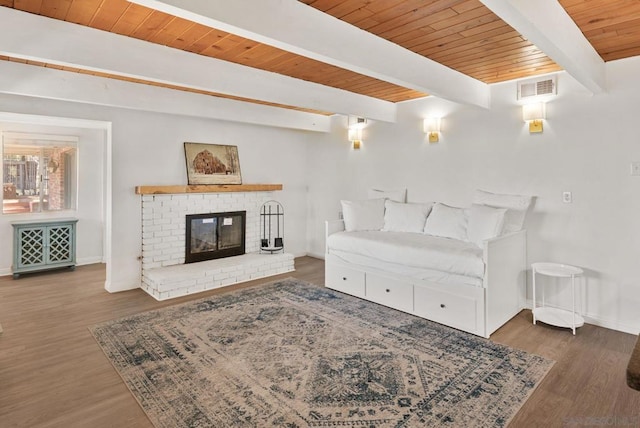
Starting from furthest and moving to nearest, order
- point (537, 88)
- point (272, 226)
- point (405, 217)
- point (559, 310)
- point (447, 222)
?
1. point (272, 226)
2. point (405, 217)
3. point (447, 222)
4. point (537, 88)
5. point (559, 310)

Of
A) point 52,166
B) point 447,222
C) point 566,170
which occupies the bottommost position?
point 447,222

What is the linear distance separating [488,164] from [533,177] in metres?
0.50

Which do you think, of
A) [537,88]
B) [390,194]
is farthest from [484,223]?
[390,194]

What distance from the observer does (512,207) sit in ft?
Answer: 12.0

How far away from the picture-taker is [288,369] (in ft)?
8.32

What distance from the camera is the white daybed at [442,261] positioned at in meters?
3.15

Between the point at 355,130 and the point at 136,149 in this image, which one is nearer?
the point at 136,149

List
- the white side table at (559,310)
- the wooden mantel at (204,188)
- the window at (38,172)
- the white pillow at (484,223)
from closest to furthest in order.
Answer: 1. the white side table at (559,310)
2. the white pillow at (484,223)
3. the wooden mantel at (204,188)
4. the window at (38,172)

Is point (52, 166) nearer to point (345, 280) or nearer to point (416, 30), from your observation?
point (345, 280)

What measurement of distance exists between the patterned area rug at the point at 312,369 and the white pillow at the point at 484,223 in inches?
39.1

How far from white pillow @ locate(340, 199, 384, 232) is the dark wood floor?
Result: 6.28ft

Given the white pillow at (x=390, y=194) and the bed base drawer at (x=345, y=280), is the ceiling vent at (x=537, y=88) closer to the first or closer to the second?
the white pillow at (x=390, y=194)

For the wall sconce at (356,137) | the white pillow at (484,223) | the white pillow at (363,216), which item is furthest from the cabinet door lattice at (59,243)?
the white pillow at (484,223)

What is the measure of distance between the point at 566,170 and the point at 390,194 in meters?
2.06
